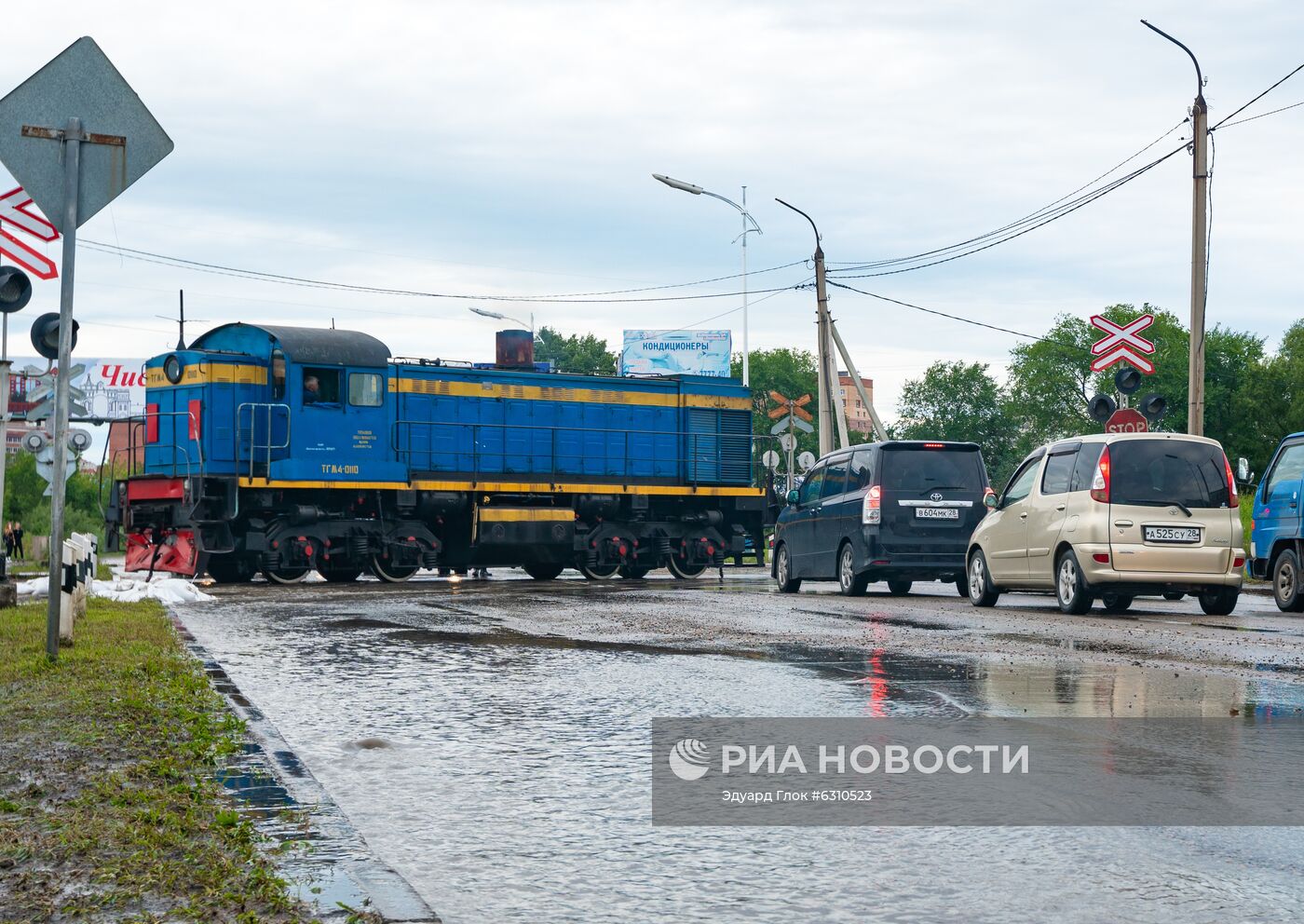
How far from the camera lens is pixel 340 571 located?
25.2 metres

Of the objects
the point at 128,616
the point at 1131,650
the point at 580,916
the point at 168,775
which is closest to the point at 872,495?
the point at 1131,650

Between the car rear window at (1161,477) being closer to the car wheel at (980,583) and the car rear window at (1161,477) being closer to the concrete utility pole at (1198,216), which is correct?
the car wheel at (980,583)

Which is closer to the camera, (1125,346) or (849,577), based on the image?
(849,577)

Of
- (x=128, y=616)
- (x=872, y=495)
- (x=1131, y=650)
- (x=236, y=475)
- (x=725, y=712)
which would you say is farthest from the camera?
(x=236, y=475)

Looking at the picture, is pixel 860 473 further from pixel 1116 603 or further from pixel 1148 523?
pixel 1148 523

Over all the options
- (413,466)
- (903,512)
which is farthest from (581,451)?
(903,512)

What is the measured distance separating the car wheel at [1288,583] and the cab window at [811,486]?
679 cm

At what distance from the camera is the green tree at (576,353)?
12638 cm

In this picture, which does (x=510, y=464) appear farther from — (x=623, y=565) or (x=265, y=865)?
(x=265, y=865)

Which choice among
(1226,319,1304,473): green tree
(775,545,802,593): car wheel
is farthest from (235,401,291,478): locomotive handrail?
(1226,319,1304,473): green tree

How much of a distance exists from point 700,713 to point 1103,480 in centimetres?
A: 870

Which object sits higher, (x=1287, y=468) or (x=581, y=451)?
(x=581, y=451)

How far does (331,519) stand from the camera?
2467 centimetres

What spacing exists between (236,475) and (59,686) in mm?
15569
